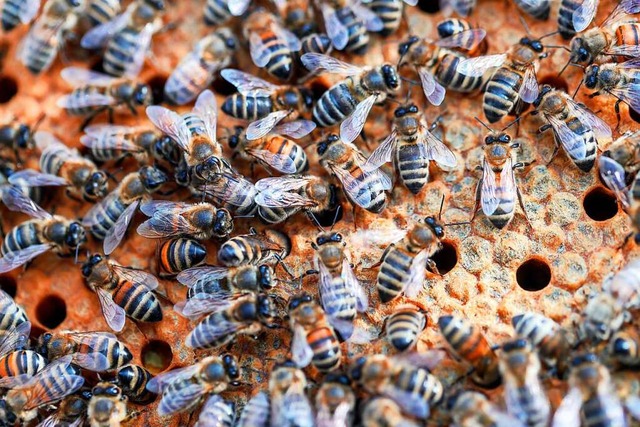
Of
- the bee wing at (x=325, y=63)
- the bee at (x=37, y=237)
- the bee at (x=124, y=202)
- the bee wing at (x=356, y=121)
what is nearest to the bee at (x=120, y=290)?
the bee at (x=124, y=202)

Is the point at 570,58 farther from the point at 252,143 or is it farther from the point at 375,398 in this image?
the point at 375,398

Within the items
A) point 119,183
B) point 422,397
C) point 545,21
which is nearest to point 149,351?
point 119,183

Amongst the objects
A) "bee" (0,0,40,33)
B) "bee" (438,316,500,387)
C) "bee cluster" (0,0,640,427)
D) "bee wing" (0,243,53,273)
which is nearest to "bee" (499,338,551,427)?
"bee cluster" (0,0,640,427)

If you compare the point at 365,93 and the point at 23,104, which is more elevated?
the point at 365,93

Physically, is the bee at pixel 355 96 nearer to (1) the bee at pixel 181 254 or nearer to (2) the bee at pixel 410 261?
(2) the bee at pixel 410 261

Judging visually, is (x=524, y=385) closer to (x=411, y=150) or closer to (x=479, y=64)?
(x=411, y=150)

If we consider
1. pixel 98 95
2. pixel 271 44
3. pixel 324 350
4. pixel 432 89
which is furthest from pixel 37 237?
pixel 432 89
